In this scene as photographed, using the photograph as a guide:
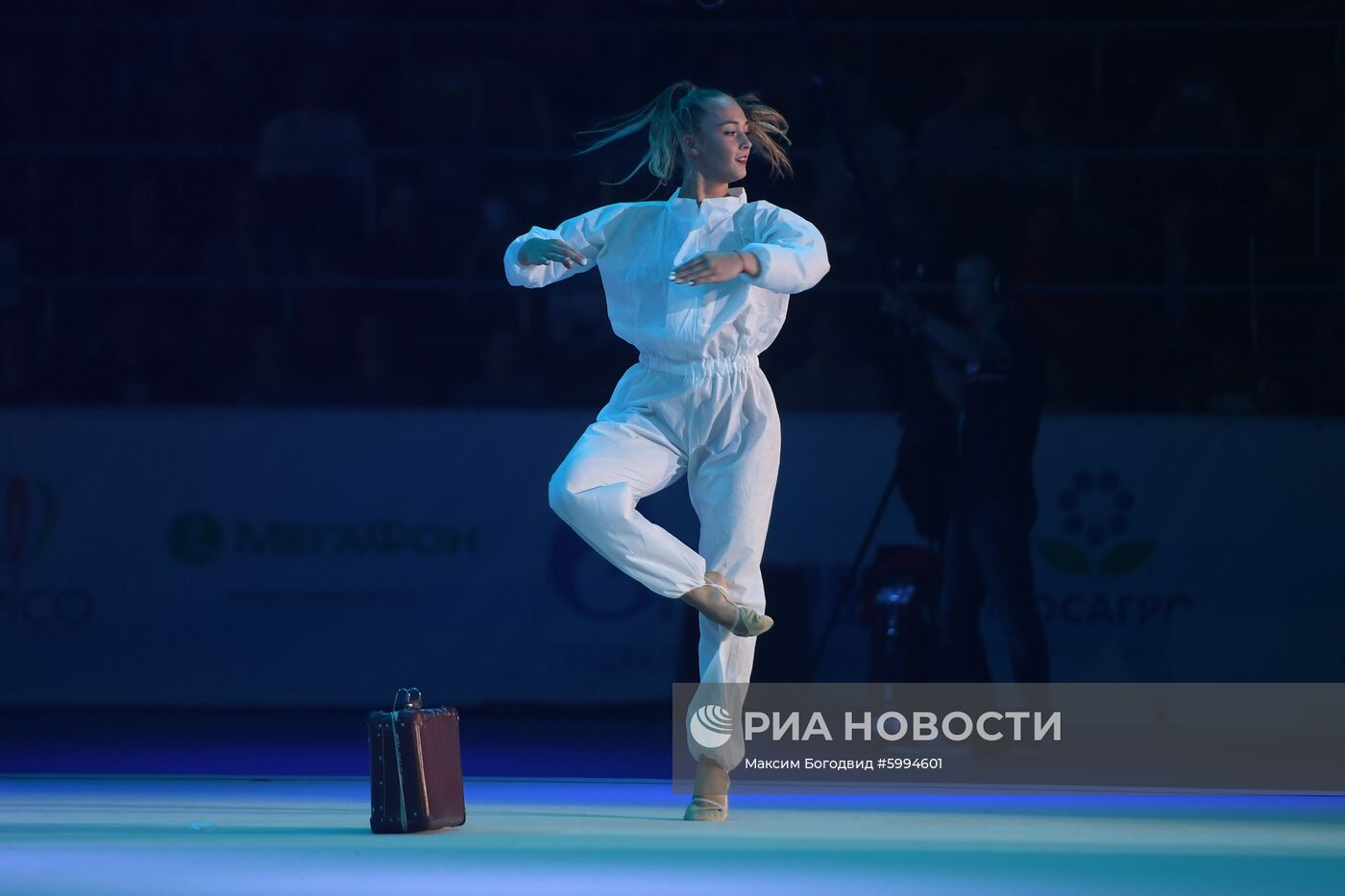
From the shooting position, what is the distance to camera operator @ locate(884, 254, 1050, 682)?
24.4 feet

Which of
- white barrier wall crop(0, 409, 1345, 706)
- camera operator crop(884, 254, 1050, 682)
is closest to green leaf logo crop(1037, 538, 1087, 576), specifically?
white barrier wall crop(0, 409, 1345, 706)

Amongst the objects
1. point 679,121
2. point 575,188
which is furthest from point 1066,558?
point 679,121

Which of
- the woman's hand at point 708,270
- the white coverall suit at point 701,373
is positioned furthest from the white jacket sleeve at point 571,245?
the woman's hand at point 708,270

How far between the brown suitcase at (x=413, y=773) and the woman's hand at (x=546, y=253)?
48.7 inches

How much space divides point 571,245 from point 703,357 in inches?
18.8

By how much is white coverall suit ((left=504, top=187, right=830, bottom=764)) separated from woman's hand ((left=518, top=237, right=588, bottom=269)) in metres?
0.03

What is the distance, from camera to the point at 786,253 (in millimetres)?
4738

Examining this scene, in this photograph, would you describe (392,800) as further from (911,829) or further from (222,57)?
(222,57)

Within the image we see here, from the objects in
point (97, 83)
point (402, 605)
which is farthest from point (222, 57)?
point (402, 605)

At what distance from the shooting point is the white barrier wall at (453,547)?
26.5 feet

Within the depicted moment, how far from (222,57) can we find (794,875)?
732cm

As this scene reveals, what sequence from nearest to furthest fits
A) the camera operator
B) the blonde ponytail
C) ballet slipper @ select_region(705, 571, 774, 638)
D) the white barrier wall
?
ballet slipper @ select_region(705, 571, 774, 638) < the blonde ponytail < the camera operator < the white barrier wall

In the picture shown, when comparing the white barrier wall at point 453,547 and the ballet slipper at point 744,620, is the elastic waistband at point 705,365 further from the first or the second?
the white barrier wall at point 453,547

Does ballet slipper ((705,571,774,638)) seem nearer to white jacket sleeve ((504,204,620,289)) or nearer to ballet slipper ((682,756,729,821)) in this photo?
ballet slipper ((682,756,729,821))
